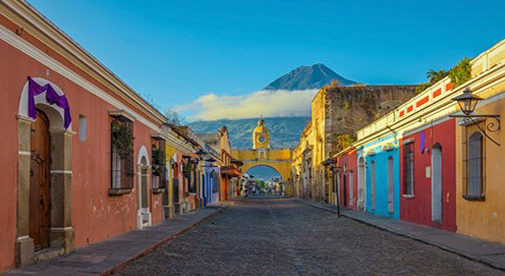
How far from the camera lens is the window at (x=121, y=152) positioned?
1310cm

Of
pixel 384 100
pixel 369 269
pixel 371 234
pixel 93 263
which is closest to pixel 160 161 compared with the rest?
pixel 371 234

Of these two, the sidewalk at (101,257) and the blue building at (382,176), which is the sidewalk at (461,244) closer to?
the blue building at (382,176)

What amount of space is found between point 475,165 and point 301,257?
4.91 m

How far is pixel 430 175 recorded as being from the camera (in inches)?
607

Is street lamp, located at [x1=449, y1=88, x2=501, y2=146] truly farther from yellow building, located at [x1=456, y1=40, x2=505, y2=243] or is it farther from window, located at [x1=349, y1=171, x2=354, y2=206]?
window, located at [x1=349, y1=171, x2=354, y2=206]

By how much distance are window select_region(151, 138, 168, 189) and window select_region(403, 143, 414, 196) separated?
802cm

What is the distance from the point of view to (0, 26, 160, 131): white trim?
288 inches

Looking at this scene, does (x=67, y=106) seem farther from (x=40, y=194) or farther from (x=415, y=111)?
(x=415, y=111)

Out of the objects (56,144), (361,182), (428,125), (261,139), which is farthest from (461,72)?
(261,139)

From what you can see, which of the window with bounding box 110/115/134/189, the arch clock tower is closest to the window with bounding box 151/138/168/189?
the window with bounding box 110/115/134/189

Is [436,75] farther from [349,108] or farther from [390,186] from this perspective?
[349,108]

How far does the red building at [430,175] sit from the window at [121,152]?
310 inches

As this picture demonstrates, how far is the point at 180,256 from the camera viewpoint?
980 cm

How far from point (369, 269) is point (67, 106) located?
565 centimetres
